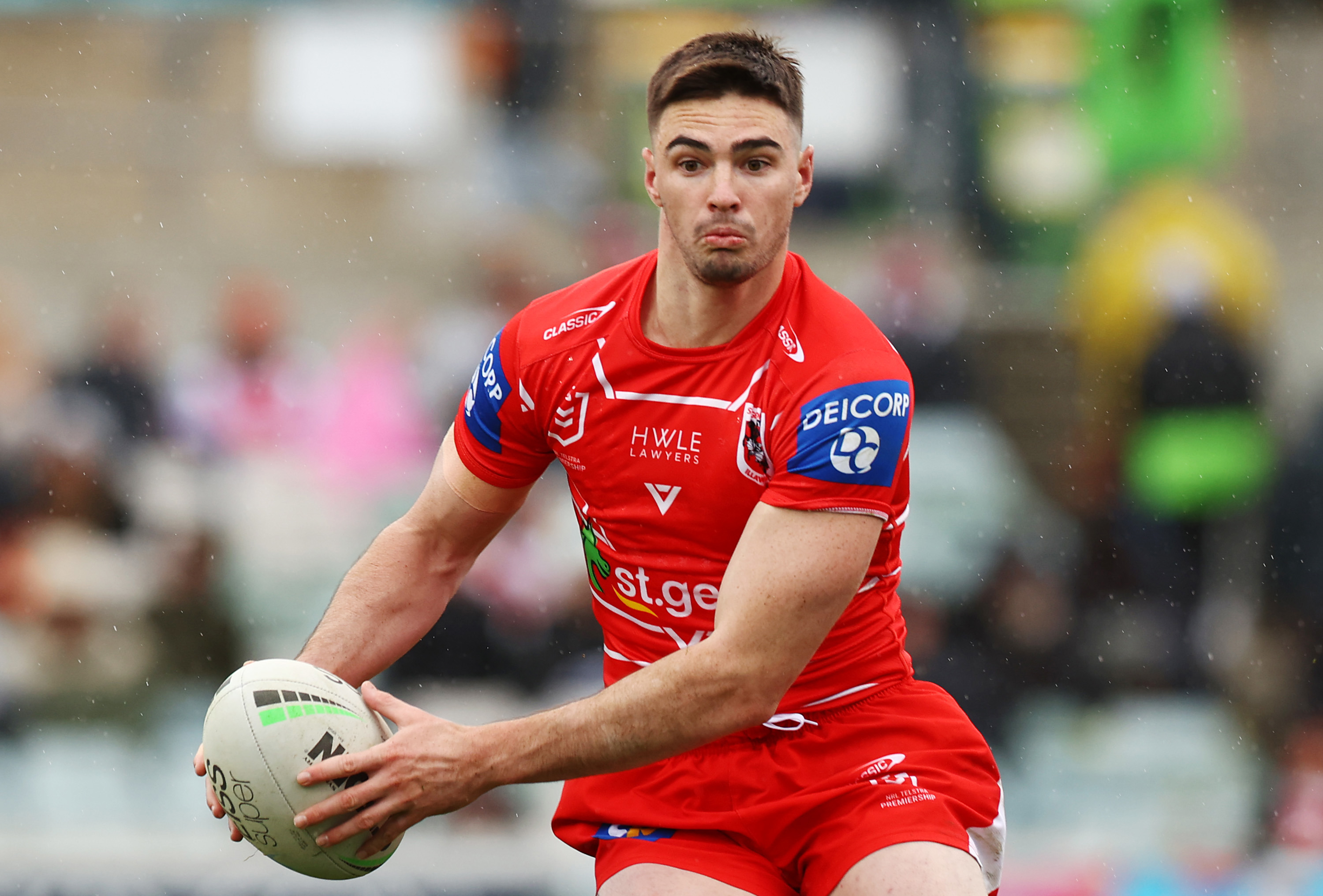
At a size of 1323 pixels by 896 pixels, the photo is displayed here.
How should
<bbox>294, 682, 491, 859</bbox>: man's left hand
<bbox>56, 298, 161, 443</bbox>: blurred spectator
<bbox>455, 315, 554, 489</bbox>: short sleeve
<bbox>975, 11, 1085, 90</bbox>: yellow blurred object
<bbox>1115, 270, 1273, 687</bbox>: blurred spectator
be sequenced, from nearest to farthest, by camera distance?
<bbox>294, 682, 491, 859</bbox>: man's left hand, <bbox>455, 315, 554, 489</bbox>: short sleeve, <bbox>56, 298, 161, 443</bbox>: blurred spectator, <bbox>1115, 270, 1273, 687</bbox>: blurred spectator, <bbox>975, 11, 1085, 90</bbox>: yellow blurred object

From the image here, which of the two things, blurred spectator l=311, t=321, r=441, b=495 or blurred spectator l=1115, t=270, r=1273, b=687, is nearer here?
blurred spectator l=311, t=321, r=441, b=495

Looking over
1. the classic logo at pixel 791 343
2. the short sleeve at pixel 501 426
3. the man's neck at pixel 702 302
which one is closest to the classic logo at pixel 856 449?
the classic logo at pixel 791 343

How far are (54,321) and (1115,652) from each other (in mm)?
7061

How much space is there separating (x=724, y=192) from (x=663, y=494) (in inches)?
29.8

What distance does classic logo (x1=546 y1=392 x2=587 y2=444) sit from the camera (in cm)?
387

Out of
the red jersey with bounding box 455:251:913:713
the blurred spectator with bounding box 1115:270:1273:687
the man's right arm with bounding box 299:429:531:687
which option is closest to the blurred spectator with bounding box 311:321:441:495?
the blurred spectator with bounding box 1115:270:1273:687

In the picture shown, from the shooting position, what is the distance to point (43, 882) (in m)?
6.92

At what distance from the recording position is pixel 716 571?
3770 mm

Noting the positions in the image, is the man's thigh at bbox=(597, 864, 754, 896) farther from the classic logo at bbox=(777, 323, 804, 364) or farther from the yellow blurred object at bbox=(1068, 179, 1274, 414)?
the yellow blurred object at bbox=(1068, 179, 1274, 414)

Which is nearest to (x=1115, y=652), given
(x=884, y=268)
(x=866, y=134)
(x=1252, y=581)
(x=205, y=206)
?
(x=1252, y=581)

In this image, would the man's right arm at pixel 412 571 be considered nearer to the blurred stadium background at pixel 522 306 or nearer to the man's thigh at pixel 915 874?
the man's thigh at pixel 915 874

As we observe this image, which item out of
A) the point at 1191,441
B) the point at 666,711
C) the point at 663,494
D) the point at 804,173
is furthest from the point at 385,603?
the point at 1191,441

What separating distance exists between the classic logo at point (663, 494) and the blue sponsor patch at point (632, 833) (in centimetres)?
79

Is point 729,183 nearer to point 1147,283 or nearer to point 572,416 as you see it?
point 572,416
